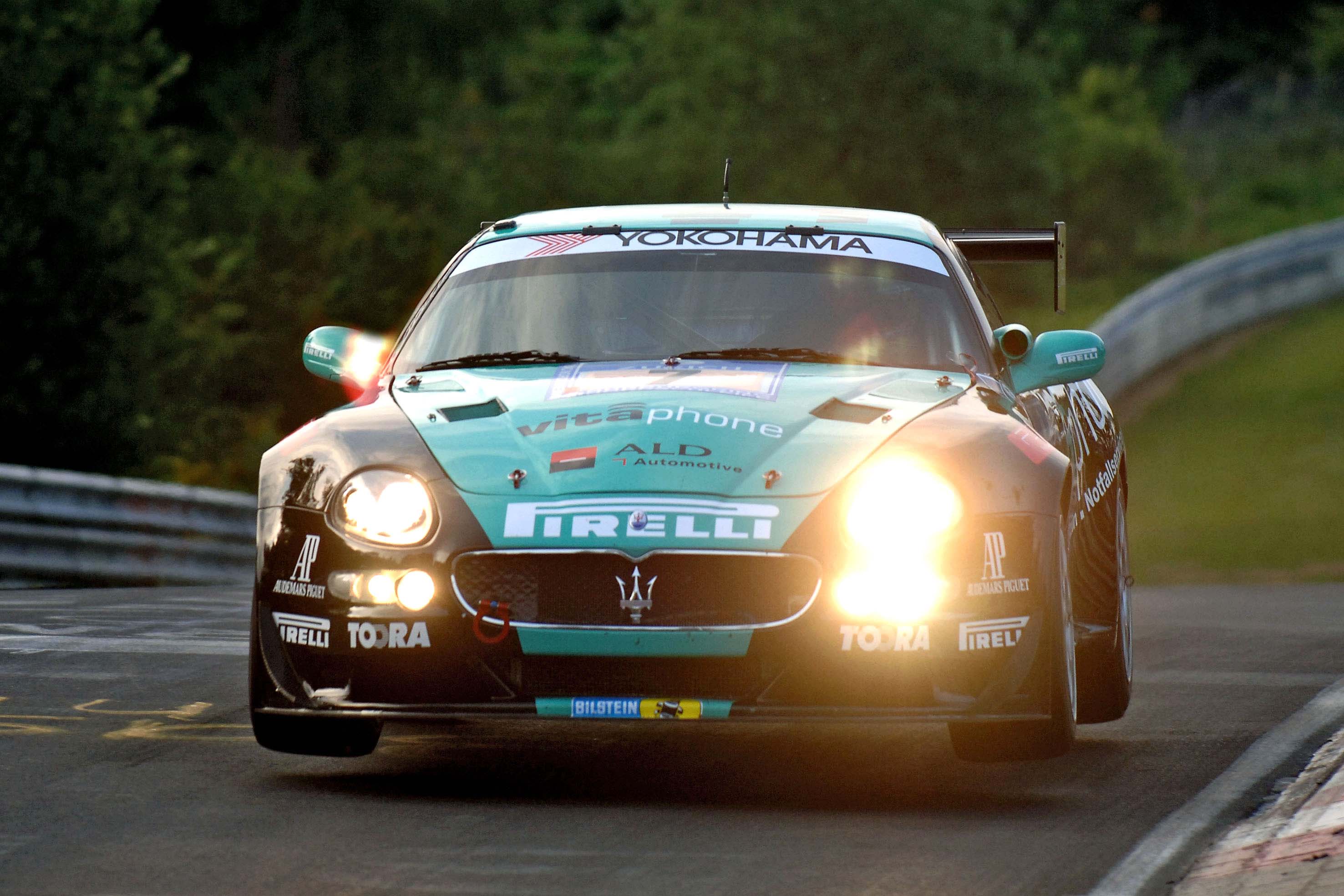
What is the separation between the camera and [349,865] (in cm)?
539

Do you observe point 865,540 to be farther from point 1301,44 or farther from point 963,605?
point 1301,44

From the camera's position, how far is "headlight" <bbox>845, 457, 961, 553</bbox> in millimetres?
5980

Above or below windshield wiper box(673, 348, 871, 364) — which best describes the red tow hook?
below

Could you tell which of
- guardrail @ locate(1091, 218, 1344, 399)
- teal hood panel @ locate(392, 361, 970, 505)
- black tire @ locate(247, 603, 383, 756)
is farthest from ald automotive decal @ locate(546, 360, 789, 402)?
guardrail @ locate(1091, 218, 1344, 399)

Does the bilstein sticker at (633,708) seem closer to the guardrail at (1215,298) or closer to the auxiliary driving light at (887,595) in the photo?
the auxiliary driving light at (887,595)

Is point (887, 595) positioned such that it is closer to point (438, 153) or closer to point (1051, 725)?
point (1051, 725)

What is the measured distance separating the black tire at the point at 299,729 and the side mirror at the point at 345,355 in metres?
1.25

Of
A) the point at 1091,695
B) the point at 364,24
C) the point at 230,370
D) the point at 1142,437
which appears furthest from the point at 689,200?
the point at 1091,695

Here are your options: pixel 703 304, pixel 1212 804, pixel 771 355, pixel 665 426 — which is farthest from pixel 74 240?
pixel 1212 804

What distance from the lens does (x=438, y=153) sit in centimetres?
5269

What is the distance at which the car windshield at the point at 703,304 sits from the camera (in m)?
7.21

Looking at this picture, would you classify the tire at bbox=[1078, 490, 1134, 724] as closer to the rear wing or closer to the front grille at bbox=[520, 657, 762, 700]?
the front grille at bbox=[520, 657, 762, 700]

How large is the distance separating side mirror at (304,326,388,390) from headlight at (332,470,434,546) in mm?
1320

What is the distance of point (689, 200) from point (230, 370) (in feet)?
46.8
